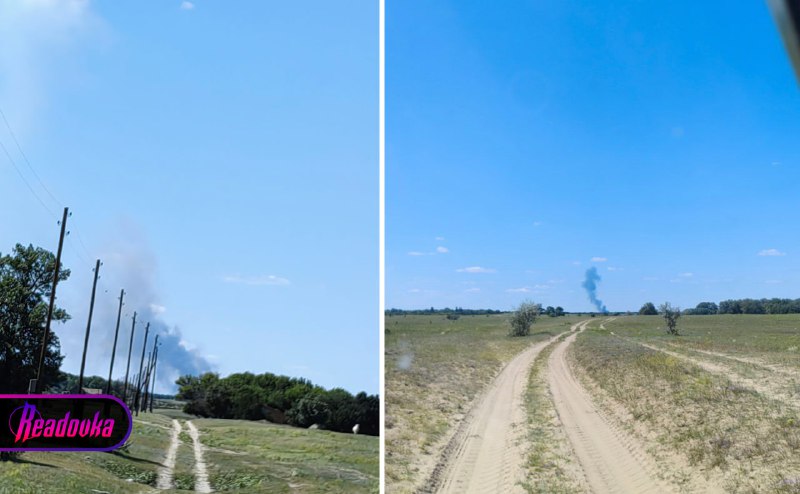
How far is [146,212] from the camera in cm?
1073

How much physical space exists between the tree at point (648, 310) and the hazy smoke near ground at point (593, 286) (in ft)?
0.90

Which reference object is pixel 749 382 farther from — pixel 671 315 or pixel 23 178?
pixel 23 178

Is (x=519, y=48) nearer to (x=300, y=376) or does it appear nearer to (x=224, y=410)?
(x=300, y=376)

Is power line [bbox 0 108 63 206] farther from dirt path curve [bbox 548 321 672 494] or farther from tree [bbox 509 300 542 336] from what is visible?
dirt path curve [bbox 548 321 672 494]

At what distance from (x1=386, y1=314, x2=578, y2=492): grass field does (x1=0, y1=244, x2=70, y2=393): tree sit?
5.59 m

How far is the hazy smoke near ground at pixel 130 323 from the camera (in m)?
11.1

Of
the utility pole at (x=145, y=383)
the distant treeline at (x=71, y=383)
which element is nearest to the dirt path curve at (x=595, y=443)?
the distant treeline at (x=71, y=383)

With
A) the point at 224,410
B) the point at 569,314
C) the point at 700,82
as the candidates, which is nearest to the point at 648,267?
the point at 569,314

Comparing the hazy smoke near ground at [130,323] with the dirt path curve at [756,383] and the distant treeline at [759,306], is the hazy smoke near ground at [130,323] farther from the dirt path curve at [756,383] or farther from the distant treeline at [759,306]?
the distant treeline at [759,306]

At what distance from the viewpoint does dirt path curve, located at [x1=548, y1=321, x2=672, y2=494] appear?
5461 mm

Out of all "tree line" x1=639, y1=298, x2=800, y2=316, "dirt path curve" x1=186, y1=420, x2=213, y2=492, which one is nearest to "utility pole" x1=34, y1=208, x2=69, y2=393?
"dirt path curve" x1=186, y1=420, x2=213, y2=492

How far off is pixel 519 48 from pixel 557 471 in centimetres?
355

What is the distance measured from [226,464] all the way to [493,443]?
4.58m

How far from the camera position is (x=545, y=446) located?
5.97 metres
